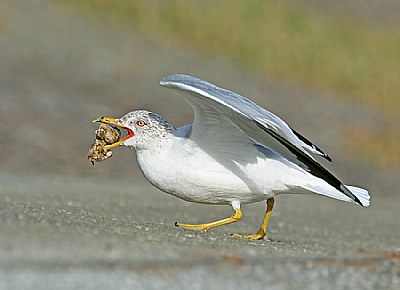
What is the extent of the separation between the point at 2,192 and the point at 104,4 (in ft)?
38.3

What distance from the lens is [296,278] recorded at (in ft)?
15.2

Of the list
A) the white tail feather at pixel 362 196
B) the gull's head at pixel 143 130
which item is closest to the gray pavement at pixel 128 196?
the white tail feather at pixel 362 196

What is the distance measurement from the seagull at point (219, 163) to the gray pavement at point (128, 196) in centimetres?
35

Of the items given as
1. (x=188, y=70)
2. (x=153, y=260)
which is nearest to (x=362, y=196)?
(x=153, y=260)

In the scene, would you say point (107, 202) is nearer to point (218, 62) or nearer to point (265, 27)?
point (218, 62)

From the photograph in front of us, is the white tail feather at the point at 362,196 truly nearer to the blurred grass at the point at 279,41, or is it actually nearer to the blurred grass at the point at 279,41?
the blurred grass at the point at 279,41

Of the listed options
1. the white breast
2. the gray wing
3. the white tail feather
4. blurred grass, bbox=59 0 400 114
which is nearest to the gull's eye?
the white breast

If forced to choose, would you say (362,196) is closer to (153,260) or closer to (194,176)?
(194,176)

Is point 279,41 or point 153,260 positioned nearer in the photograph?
point 153,260

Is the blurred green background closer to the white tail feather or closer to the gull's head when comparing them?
the gull's head

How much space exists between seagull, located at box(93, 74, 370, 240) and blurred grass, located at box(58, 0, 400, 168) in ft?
39.9

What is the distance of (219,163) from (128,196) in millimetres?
4148

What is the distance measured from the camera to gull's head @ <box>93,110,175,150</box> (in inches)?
236

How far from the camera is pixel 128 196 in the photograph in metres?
9.96
